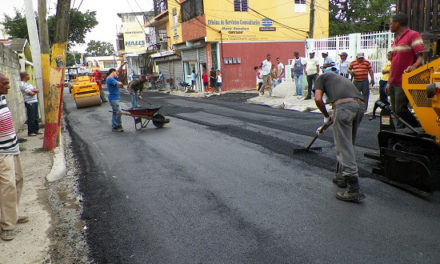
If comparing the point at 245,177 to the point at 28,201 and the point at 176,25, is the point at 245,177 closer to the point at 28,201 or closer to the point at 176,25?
the point at 28,201

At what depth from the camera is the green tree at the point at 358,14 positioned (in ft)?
124

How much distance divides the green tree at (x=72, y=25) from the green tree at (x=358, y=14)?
2687cm

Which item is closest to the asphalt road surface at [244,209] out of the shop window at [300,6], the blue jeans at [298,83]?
the blue jeans at [298,83]

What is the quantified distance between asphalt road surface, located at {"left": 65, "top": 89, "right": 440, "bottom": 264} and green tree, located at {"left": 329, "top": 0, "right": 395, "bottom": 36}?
1304 inches

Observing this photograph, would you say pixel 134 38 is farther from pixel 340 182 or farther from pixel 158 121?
pixel 340 182

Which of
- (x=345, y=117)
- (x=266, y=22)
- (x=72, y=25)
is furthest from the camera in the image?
(x=72, y=25)

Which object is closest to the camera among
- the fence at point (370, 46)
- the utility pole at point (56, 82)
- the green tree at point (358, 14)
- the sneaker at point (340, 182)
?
the sneaker at point (340, 182)

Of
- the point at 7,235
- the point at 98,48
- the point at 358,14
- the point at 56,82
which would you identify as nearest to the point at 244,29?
the point at 358,14

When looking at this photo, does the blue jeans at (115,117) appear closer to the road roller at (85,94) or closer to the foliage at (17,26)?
the road roller at (85,94)

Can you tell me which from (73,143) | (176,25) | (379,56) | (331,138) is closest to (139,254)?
(331,138)

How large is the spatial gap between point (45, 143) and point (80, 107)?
10.7m

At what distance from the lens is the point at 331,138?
26.7 feet

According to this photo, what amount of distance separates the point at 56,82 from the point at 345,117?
665 centimetres

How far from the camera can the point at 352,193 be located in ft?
14.9
